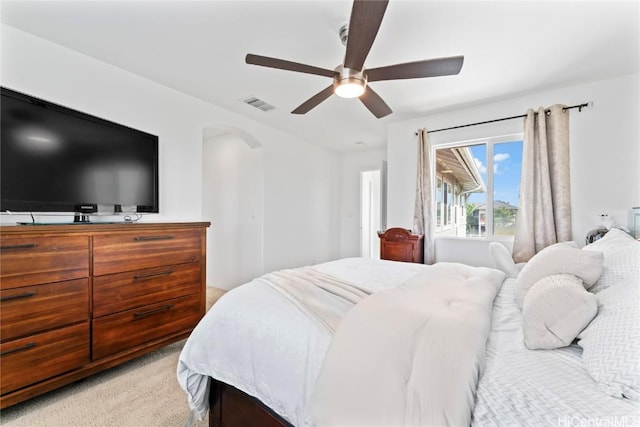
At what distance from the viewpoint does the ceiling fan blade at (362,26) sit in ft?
3.84

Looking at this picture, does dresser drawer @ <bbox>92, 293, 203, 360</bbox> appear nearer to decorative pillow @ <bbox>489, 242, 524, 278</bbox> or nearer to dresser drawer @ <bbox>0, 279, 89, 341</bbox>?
dresser drawer @ <bbox>0, 279, 89, 341</bbox>

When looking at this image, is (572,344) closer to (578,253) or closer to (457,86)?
(578,253)

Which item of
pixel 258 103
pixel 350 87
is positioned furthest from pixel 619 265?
pixel 258 103

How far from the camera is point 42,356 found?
1.70 metres

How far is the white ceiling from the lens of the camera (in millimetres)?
1741

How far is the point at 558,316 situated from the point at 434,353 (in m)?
0.47

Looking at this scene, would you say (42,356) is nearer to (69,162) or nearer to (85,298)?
(85,298)

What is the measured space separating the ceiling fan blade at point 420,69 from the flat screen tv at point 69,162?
2099 mm

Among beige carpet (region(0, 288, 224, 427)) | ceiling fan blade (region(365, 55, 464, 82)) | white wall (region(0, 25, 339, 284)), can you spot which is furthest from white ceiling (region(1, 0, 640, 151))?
beige carpet (region(0, 288, 224, 427))

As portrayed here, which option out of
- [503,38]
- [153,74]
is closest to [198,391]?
A: [153,74]

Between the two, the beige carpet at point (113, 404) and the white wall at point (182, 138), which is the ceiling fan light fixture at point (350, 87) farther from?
the beige carpet at point (113, 404)

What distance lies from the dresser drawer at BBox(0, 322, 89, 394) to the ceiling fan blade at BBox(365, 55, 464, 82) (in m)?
2.68

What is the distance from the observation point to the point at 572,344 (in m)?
0.94

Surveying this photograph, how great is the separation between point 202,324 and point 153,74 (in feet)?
7.97
